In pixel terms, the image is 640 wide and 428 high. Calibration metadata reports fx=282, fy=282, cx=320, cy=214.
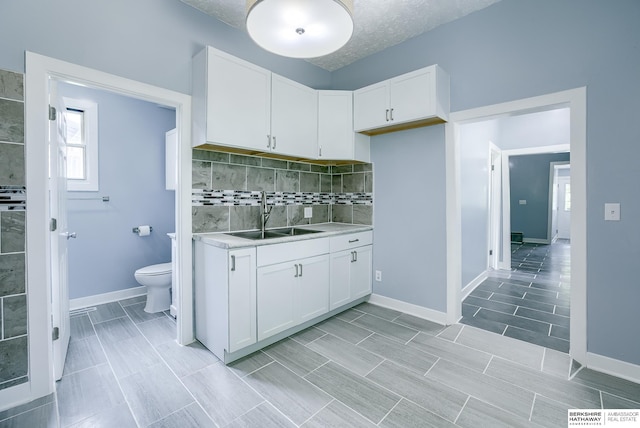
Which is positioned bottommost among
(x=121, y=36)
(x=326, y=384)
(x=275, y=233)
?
(x=326, y=384)

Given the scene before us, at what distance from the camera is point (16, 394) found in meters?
1.69

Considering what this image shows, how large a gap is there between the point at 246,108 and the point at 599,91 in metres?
2.68

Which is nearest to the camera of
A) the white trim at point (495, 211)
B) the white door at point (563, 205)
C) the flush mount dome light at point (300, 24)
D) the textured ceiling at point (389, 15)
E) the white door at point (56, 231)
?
the flush mount dome light at point (300, 24)

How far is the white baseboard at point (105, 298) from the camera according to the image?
124 inches

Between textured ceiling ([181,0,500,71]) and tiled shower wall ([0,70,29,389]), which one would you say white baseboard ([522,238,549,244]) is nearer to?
textured ceiling ([181,0,500,71])

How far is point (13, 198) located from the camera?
1673mm

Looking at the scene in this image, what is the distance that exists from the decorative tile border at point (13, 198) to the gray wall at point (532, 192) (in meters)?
9.96

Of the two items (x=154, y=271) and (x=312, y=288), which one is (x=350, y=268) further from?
(x=154, y=271)

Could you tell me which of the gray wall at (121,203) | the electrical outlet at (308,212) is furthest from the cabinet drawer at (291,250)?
the gray wall at (121,203)

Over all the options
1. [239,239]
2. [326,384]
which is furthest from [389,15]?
[326,384]

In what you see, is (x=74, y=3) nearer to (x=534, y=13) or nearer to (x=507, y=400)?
(x=534, y=13)

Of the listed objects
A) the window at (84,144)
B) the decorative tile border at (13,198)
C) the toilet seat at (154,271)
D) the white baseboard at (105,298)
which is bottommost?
the white baseboard at (105,298)

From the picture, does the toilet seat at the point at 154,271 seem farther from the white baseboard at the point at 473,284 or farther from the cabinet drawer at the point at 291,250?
the white baseboard at the point at 473,284

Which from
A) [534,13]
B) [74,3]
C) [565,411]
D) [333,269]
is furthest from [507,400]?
[74,3]
